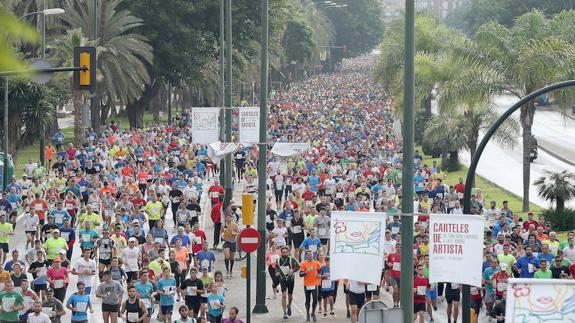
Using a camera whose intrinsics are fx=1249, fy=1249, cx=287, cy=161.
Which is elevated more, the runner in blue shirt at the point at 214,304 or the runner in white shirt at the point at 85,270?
the runner in white shirt at the point at 85,270

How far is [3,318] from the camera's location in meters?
18.6

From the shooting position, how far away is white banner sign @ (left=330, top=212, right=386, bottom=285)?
1419 centimetres

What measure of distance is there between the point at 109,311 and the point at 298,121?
5470 centimetres

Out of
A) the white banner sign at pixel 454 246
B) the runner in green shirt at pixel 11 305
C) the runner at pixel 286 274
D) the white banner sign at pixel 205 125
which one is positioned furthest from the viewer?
the white banner sign at pixel 205 125

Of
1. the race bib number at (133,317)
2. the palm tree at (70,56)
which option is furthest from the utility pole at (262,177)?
the palm tree at (70,56)

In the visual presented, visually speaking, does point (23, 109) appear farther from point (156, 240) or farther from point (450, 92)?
point (156, 240)

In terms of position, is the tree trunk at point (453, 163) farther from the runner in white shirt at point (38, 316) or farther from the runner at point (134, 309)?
the runner in white shirt at point (38, 316)

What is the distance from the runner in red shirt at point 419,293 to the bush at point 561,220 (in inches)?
554

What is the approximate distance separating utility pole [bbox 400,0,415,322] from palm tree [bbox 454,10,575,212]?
24025 millimetres

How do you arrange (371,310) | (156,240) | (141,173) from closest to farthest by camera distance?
(371,310) → (156,240) → (141,173)

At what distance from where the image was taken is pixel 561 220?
3372cm

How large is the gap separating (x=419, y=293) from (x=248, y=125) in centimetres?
796

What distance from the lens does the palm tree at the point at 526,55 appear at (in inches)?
1433

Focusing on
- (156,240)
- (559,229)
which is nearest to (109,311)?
(156,240)
